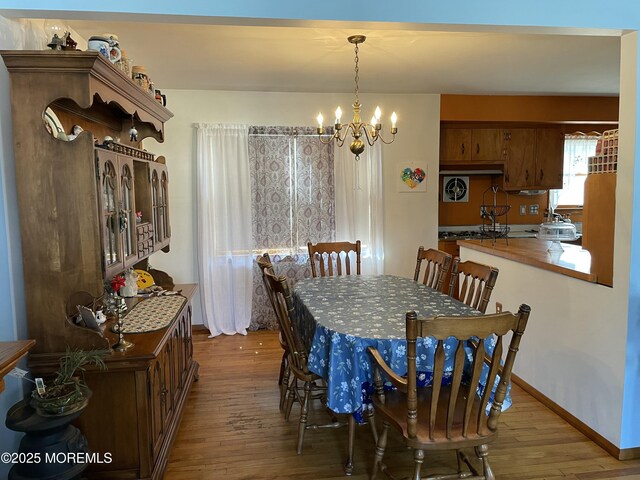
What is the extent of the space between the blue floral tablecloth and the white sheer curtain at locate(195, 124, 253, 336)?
1889 mm

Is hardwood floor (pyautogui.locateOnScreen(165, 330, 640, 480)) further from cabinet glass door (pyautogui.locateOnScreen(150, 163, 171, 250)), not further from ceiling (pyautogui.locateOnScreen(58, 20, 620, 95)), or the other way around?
ceiling (pyautogui.locateOnScreen(58, 20, 620, 95))

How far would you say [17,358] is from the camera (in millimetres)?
1486

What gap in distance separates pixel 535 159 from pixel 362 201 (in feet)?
7.19

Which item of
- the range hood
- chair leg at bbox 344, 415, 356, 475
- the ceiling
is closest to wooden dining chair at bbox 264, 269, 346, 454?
chair leg at bbox 344, 415, 356, 475

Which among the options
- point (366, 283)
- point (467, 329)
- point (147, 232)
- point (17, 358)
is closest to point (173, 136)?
point (147, 232)

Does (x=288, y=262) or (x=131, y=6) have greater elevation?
(x=131, y=6)

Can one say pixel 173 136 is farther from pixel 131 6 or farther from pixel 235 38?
pixel 131 6

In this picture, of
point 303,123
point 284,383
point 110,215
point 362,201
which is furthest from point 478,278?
point 303,123

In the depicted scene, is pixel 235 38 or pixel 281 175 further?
pixel 281 175

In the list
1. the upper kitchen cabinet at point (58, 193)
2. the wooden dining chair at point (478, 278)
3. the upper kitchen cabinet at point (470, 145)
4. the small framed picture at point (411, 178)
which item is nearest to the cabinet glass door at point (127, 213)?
the upper kitchen cabinet at point (58, 193)

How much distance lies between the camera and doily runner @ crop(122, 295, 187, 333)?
7.92ft

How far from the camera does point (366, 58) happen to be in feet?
11.6

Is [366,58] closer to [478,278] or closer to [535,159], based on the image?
[478,278]

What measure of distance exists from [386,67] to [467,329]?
2.78 metres
